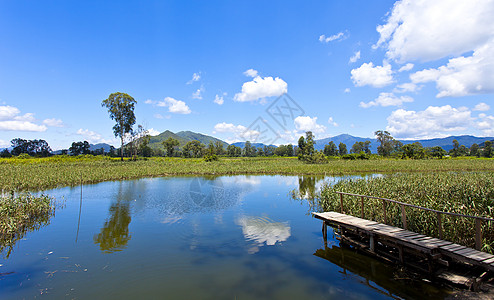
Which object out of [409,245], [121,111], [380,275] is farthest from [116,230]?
[121,111]

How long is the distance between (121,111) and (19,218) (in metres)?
44.7

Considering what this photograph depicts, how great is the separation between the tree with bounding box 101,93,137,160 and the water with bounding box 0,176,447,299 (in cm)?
4229

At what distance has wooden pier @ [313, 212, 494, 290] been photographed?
532 centimetres

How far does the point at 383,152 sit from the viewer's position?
284 ft

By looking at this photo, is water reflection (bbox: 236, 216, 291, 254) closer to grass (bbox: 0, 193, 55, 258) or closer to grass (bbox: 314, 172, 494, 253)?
grass (bbox: 314, 172, 494, 253)

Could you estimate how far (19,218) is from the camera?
10227 mm

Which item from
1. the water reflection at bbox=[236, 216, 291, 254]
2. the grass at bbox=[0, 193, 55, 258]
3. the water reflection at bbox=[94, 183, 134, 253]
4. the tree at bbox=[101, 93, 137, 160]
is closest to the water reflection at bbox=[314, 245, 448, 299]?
the water reflection at bbox=[236, 216, 291, 254]

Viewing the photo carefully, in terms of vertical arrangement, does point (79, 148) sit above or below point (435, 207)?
above

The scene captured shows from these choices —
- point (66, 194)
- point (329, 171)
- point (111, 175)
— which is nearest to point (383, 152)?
point (329, 171)

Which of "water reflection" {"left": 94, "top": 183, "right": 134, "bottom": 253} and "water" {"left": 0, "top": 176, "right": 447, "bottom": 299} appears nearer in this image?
"water" {"left": 0, "top": 176, "right": 447, "bottom": 299}

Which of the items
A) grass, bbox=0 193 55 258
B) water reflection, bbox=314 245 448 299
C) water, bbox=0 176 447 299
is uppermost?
grass, bbox=0 193 55 258

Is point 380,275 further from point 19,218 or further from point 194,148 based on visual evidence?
point 194,148

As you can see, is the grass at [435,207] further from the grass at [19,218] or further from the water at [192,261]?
the grass at [19,218]

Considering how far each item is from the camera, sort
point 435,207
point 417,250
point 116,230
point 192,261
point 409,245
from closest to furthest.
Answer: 1. point 417,250
2. point 409,245
3. point 192,261
4. point 435,207
5. point 116,230
